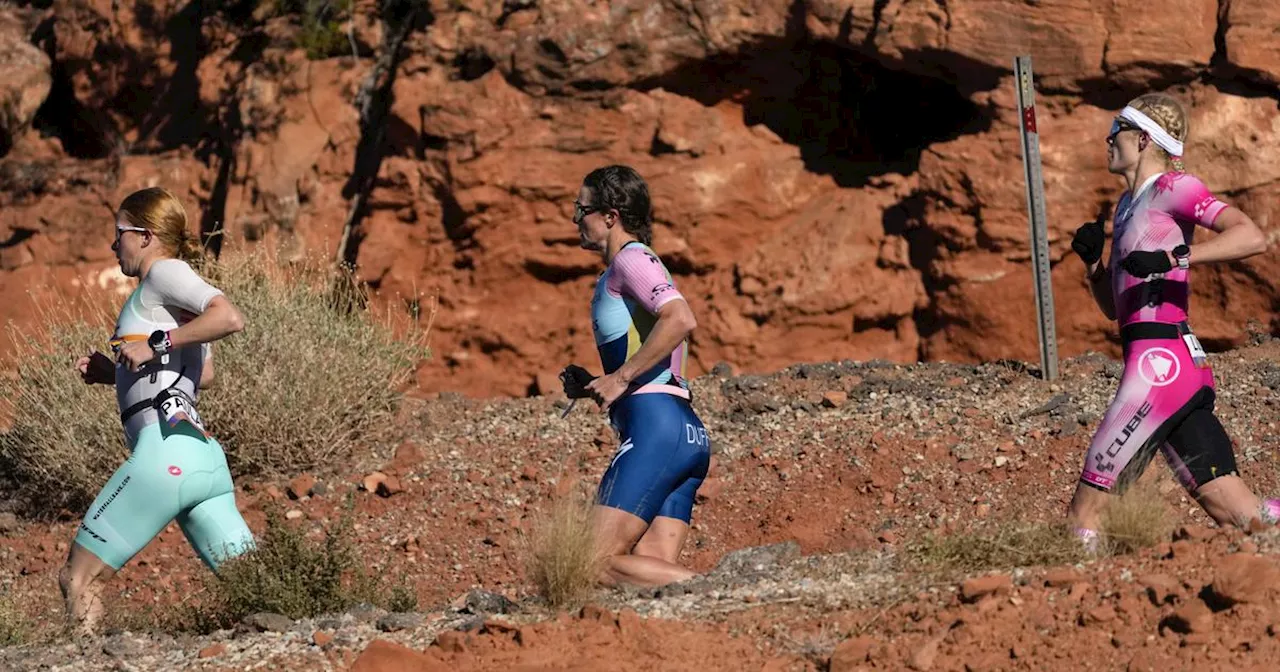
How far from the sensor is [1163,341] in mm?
5961

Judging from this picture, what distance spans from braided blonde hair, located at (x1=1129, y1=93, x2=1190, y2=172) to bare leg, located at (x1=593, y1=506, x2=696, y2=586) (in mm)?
2073

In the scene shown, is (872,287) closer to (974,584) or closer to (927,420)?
(927,420)

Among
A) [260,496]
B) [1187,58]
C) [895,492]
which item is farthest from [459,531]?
[1187,58]

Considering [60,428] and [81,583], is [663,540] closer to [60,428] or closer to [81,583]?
[81,583]

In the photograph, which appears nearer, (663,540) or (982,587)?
(982,587)

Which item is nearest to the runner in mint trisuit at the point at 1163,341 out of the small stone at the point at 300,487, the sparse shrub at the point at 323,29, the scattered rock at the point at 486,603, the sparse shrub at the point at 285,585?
the scattered rock at the point at 486,603

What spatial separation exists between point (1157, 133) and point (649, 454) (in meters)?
1.94

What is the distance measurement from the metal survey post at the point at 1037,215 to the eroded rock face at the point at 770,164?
56cm

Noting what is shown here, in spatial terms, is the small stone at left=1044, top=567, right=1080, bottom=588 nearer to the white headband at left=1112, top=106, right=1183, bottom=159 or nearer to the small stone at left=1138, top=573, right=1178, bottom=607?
the small stone at left=1138, top=573, right=1178, bottom=607

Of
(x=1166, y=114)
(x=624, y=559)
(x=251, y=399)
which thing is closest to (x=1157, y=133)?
(x=1166, y=114)

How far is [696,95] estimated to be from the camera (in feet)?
39.6

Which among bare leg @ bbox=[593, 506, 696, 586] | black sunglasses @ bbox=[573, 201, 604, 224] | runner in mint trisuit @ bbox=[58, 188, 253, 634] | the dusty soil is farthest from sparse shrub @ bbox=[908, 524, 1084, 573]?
runner in mint trisuit @ bbox=[58, 188, 253, 634]

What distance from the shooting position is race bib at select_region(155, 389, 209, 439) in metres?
6.41

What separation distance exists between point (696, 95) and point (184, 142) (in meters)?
4.46
